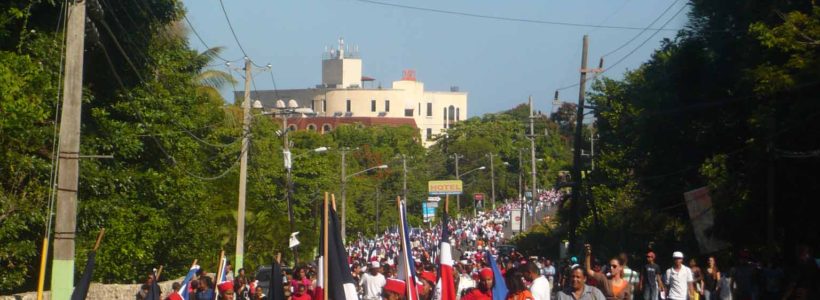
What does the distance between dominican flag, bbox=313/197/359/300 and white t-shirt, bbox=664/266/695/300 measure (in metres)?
7.06

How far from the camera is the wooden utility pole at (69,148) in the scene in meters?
19.4

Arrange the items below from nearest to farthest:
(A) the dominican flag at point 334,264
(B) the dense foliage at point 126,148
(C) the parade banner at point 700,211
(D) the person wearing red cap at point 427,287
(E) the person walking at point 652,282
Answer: (A) the dominican flag at point 334,264
(D) the person wearing red cap at point 427,287
(E) the person walking at point 652,282
(B) the dense foliage at point 126,148
(C) the parade banner at point 700,211

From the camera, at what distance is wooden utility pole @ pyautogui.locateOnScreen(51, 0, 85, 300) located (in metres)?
19.4

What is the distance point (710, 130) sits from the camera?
122 feet

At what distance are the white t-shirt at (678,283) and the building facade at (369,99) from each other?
492 feet

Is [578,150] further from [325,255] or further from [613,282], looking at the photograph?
[325,255]

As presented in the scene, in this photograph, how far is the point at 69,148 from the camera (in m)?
19.4

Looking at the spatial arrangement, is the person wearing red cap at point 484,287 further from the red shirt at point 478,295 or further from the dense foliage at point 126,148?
the dense foliage at point 126,148

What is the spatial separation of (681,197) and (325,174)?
4926cm

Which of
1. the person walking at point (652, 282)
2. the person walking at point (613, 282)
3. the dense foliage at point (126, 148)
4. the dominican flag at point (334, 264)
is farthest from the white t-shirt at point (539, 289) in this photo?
the dense foliage at point (126, 148)

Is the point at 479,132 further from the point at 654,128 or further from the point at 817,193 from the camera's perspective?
the point at 817,193

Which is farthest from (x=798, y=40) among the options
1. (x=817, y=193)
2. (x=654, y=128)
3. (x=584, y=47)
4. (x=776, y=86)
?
(x=584, y=47)

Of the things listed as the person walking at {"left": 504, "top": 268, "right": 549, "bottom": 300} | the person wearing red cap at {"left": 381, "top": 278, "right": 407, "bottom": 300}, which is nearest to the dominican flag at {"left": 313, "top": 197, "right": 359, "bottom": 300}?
the person wearing red cap at {"left": 381, "top": 278, "right": 407, "bottom": 300}

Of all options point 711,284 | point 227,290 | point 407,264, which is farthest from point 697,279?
point 227,290
